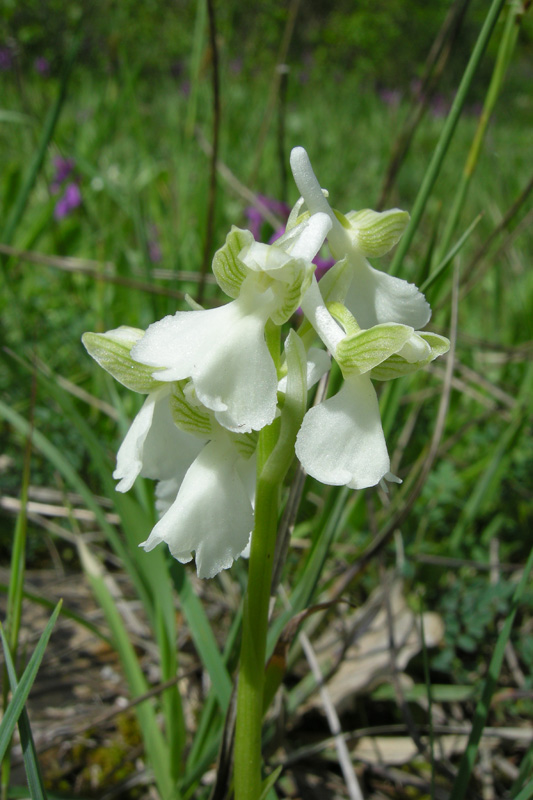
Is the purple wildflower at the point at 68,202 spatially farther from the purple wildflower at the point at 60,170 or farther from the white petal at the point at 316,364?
the white petal at the point at 316,364

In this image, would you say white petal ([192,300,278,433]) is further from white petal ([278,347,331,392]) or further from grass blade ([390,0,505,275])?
grass blade ([390,0,505,275])

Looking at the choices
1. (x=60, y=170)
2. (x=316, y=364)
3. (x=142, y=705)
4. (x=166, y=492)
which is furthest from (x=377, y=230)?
(x=60, y=170)

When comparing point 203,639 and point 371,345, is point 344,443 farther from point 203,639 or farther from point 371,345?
point 203,639

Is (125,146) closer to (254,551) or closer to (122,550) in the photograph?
(122,550)

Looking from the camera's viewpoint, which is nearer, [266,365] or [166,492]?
[266,365]

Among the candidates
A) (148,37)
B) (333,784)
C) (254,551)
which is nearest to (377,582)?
(333,784)

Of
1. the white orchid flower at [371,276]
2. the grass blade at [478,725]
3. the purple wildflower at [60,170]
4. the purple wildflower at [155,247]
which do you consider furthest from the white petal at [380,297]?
the purple wildflower at [60,170]
